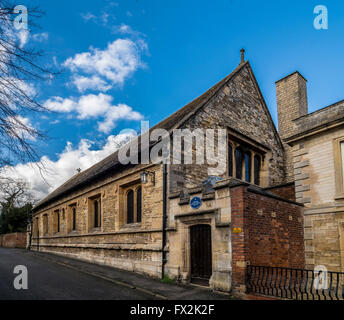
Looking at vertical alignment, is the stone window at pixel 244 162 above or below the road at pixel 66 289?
above

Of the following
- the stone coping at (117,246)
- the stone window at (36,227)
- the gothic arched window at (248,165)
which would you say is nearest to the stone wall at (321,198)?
the gothic arched window at (248,165)

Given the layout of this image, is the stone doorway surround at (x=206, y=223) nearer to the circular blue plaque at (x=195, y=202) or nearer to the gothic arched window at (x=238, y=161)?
the circular blue plaque at (x=195, y=202)

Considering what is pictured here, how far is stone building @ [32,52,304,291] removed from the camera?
29.4ft

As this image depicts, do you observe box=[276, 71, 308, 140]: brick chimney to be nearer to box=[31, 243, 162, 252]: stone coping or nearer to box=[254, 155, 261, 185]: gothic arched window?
box=[254, 155, 261, 185]: gothic arched window

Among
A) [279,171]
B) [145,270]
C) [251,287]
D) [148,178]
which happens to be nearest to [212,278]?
[251,287]

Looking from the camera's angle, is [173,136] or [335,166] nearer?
[335,166]

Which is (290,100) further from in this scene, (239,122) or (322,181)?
(322,181)

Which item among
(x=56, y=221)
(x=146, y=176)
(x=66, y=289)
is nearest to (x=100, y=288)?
(x=66, y=289)

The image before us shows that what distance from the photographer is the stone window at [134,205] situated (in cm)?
1396

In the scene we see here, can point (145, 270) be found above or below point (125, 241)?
below

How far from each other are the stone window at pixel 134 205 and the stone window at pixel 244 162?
4.40 metres

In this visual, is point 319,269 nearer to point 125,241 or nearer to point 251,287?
point 251,287

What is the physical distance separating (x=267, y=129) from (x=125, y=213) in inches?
371

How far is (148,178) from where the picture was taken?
1245 cm
